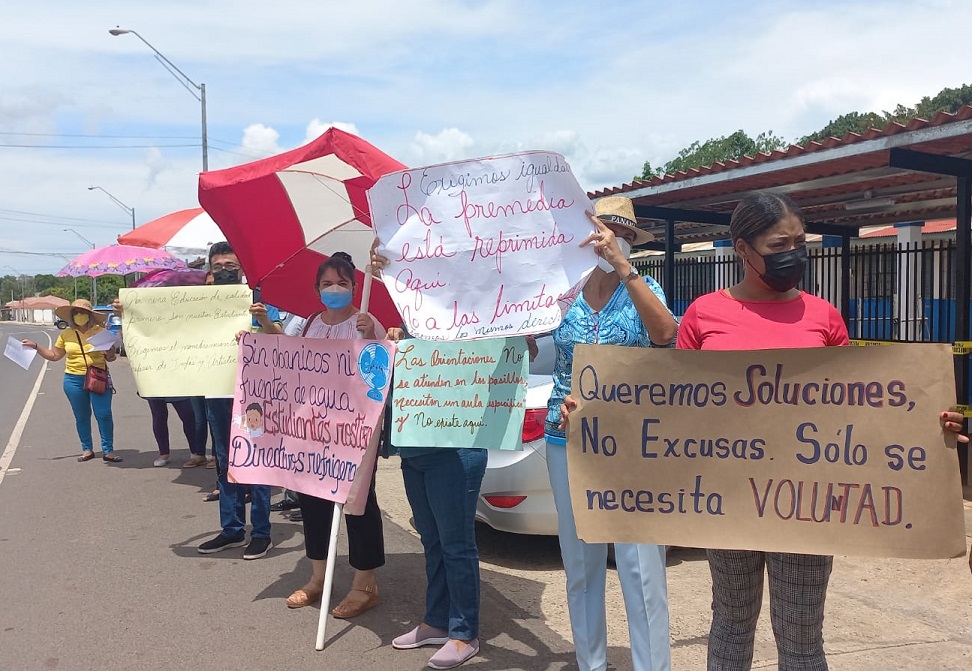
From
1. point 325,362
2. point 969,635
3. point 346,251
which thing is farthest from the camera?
point 346,251

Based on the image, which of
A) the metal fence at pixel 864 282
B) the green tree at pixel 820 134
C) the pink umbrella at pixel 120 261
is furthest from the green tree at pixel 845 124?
the pink umbrella at pixel 120 261

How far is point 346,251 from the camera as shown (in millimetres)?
4891

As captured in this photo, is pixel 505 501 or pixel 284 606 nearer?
pixel 284 606

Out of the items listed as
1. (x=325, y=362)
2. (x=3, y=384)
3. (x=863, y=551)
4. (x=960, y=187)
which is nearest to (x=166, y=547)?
(x=325, y=362)

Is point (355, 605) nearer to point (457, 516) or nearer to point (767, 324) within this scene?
point (457, 516)

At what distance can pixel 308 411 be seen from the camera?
4328 mm

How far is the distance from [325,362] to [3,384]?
58.8 ft

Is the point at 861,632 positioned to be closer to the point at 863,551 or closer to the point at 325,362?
the point at 863,551

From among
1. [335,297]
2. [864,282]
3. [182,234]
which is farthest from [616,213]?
[864,282]

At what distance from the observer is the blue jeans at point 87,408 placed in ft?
29.7

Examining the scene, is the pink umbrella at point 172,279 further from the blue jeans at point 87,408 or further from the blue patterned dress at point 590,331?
the blue patterned dress at point 590,331

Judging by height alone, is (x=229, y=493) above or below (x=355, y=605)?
above

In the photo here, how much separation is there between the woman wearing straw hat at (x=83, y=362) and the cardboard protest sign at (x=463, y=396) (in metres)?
6.37

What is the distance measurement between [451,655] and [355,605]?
81cm
